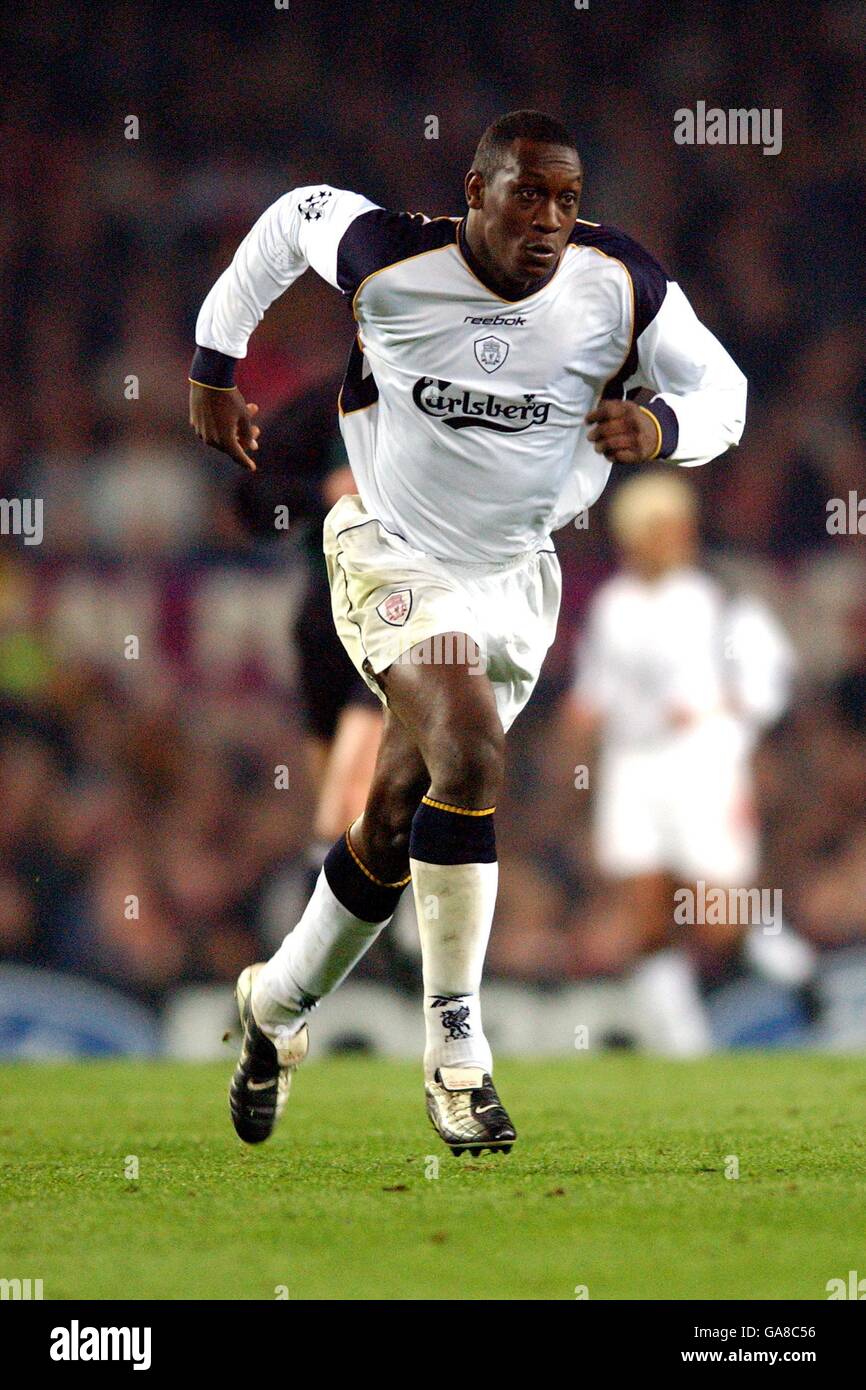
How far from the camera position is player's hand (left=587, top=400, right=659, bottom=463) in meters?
3.98

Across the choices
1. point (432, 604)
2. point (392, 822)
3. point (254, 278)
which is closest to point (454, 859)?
point (392, 822)

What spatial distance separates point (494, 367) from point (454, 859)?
113cm

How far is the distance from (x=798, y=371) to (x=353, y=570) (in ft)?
23.0

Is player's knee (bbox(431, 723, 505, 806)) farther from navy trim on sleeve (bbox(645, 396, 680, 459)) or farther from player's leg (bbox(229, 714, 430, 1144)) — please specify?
navy trim on sleeve (bbox(645, 396, 680, 459))

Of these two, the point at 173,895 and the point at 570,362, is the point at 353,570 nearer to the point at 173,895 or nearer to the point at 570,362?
the point at 570,362

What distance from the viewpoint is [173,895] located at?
911cm

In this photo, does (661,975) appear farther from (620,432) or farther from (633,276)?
(620,432)

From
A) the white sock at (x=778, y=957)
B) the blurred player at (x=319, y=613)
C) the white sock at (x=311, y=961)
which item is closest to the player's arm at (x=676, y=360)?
the white sock at (x=311, y=961)

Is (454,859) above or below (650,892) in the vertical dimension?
below

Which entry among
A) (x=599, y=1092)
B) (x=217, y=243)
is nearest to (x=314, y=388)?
(x=599, y=1092)

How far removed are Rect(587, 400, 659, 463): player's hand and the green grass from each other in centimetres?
146

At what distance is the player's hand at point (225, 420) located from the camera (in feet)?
15.9

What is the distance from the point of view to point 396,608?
433cm

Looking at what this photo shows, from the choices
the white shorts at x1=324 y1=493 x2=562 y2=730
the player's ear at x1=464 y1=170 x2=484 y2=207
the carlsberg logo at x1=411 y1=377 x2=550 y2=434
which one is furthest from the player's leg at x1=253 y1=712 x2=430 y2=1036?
the player's ear at x1=464 y1=170 x2=484 y2=207
